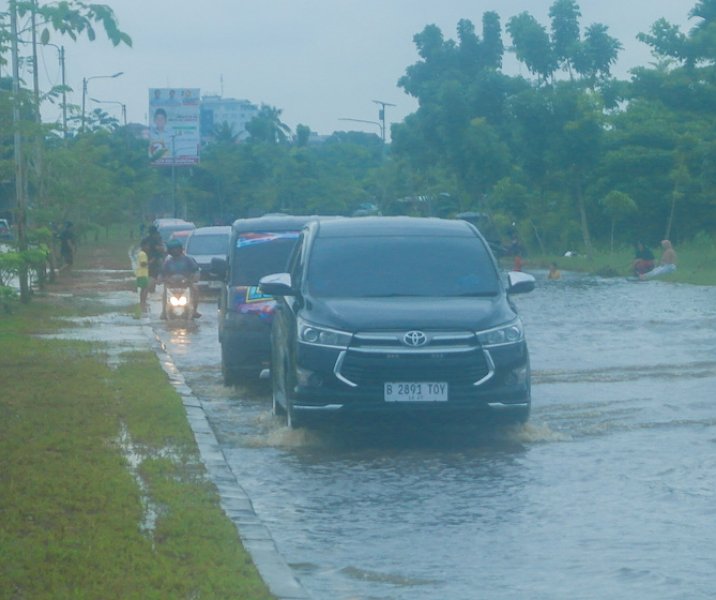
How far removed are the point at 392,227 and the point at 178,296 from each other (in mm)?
13196

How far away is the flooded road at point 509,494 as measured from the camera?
7246 millimetres

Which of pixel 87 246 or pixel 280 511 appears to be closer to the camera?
pixel 280 511

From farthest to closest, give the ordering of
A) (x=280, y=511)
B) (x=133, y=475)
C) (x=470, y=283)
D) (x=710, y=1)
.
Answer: (x=710, y=1)
(x=470, y=283)
(x=133, y=475)
(x=280, y=511)

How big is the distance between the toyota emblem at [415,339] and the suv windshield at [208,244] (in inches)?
976

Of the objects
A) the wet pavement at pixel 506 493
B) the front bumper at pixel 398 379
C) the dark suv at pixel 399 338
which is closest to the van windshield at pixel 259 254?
the wet pavement at pixel 506 493

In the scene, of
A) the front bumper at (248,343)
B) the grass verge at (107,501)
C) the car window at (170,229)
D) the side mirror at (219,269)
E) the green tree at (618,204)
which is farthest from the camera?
the car window at (170,229)

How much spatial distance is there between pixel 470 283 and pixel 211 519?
14.9 feet

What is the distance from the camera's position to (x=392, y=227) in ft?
42.1

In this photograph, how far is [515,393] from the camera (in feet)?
37.1

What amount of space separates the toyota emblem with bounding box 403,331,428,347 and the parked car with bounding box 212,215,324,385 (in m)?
4.34

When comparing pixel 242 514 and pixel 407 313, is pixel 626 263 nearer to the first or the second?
pixel 407 313

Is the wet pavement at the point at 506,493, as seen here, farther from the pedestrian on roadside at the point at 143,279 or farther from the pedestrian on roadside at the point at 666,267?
the pedestrian on roadside at the point at 666,267

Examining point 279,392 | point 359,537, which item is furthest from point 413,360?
point 359,537

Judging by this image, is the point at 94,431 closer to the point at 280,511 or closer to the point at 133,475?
the point at 133,475
